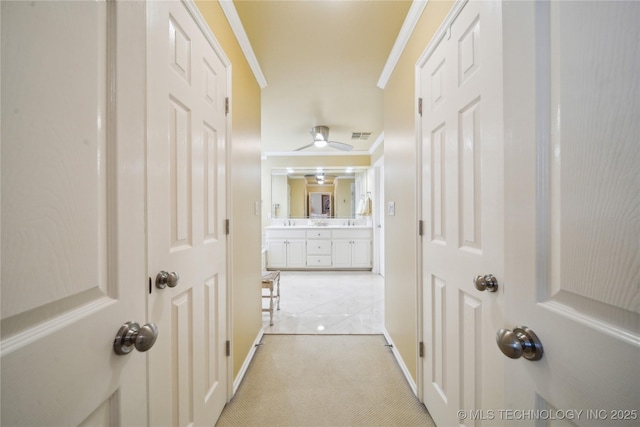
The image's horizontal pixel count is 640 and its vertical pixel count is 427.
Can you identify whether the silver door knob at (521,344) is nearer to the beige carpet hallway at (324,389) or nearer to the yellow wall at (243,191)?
the beige carpet hallway at (324,389)

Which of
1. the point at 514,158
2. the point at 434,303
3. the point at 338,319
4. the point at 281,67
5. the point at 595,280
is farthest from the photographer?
the point at 338,319

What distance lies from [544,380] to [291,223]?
4.96m

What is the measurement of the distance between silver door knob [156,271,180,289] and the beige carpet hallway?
1.04 meters

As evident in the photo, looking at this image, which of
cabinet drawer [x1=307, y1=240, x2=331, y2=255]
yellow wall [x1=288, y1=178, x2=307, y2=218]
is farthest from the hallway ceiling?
cabinet drawer [x1=307, y1=240, x2=331, y2=255]

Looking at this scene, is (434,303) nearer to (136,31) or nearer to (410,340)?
(410,340)

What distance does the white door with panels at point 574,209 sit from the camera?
0.36 metres

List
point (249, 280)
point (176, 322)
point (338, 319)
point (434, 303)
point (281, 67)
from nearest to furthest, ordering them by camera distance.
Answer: point (176, 322), point (434, 303), point (249, 280), point (281, 67), point (338, 319)

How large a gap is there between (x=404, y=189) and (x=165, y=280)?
152 centimetres

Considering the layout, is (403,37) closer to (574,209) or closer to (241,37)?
(241,37)

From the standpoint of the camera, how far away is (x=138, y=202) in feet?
1.91

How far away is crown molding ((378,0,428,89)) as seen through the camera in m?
1.49

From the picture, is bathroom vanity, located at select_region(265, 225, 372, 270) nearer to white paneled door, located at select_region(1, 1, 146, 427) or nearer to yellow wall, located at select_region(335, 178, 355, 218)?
yellow wall, located at select_region(335, 178, 355, 218)

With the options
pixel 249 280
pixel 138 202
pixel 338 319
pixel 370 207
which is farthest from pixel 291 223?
pixel 138 202

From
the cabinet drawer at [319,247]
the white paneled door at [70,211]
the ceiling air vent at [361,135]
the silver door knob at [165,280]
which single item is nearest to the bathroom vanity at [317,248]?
the cabinet drawer at [319,247]
